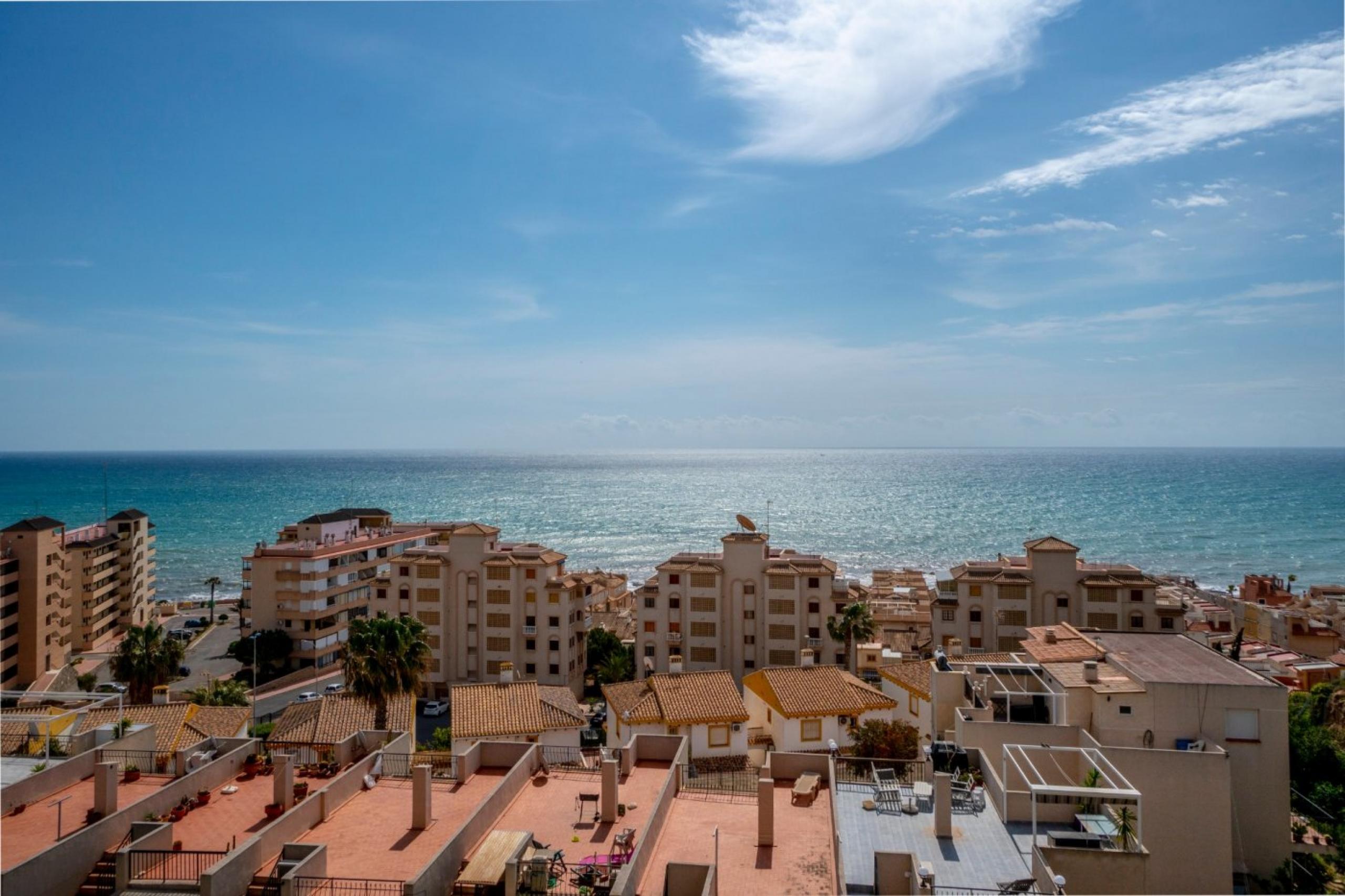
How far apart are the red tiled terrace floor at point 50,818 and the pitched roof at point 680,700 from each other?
63.9ft

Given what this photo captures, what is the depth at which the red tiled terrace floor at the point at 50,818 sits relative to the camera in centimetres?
1892

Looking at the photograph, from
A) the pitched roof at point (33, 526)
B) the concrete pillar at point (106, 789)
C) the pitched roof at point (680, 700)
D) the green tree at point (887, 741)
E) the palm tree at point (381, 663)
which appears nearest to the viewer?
the concrete pillar at point (106, 789)

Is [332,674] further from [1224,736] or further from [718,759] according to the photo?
[1224,736]

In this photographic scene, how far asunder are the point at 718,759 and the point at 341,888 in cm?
2160

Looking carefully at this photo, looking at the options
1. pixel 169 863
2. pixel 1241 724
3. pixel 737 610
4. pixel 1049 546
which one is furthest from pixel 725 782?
pixel 1049 546

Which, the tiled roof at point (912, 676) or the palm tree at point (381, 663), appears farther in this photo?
the tiled roof at point (912, 676)

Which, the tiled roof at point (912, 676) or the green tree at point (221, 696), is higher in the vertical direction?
the tiled roof at point (912, 676)

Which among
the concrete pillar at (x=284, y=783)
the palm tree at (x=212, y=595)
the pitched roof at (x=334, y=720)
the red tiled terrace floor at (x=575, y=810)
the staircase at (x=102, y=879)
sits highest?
the concrete pillar at (x=284, y=783)

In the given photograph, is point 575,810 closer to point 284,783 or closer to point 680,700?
point 284,783

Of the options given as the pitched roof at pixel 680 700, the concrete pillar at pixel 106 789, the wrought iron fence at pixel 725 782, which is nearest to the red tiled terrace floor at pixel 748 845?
the wrought iron fence at pixel 725 782

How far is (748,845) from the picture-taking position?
20.9 meters

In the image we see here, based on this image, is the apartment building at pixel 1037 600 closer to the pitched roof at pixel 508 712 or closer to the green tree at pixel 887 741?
the green tree at pixel 887 741

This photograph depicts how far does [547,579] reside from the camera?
200ft

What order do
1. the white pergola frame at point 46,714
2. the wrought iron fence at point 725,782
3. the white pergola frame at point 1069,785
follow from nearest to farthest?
the white pergola frame at point 1069,785 → the wrought iron fence at point 725,782 → the white pergola frame at point 46,714
